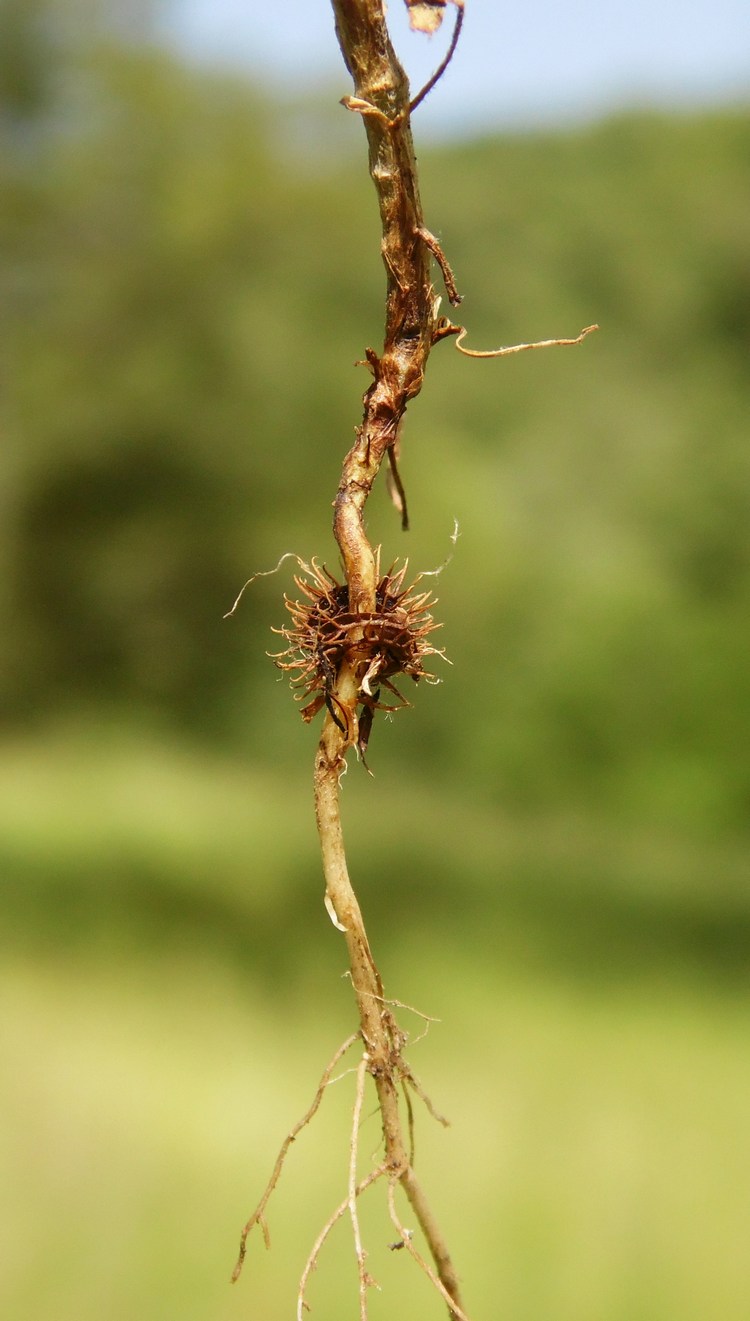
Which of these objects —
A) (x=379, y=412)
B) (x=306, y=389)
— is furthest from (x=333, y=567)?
(x=379, y=412)

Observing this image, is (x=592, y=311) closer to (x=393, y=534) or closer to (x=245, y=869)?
(x=393, y=534)

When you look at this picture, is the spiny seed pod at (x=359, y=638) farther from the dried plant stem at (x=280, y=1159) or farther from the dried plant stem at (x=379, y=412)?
the dried plant stem at (x=280, y=1159)

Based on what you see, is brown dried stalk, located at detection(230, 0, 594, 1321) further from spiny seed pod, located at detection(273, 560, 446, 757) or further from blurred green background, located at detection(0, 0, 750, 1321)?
blurred green background, located at detection(0, 0, 750, 1321)

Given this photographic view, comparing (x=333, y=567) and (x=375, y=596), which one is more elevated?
(x=333, y=567)

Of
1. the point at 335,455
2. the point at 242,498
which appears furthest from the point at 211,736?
the point at 335,455

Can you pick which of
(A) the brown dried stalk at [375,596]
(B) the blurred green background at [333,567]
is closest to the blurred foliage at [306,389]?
(B) the blurred green background at [333,567]

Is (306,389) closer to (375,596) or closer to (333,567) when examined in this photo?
(333,567)

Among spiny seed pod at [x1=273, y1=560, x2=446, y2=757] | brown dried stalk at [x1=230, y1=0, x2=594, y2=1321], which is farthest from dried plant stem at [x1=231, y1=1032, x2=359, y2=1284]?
spiny seed pod at [x1=273, y1=560, x2=446, y2=757]
